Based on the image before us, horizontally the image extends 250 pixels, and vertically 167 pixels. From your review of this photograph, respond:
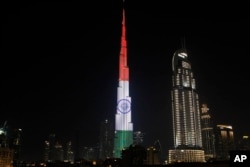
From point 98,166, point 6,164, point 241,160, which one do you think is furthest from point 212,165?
point 6,164

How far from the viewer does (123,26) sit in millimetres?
195500

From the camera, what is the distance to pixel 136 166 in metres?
120

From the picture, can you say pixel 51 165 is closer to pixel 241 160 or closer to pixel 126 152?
pixel 126 152

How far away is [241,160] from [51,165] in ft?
621

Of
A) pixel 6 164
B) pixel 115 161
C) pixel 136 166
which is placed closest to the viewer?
pixel 136 166

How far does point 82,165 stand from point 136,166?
215ft

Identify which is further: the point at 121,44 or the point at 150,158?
the point at 121,44

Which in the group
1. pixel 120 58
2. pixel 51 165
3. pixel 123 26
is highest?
pixel 123 26

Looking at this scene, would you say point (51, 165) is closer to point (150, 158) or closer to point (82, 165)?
point (82, 165)

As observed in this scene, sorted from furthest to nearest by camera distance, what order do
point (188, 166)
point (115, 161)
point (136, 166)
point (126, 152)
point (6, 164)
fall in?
point (115, 161)
point (6, 164)
point (126, 152)
point (136, 166)
point (188, 166)

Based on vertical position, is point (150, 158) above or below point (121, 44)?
below

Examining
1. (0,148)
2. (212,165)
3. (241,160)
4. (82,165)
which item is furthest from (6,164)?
(241,160)

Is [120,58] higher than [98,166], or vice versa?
[120,58]

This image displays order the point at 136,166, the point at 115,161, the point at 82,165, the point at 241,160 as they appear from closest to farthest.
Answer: the point at 241,160, the point at 136,166, the point at 115,161, the point at 82,165
